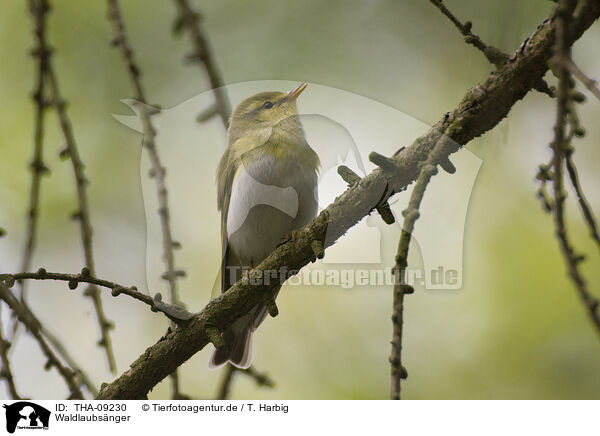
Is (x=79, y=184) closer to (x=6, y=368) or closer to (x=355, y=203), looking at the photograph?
(x=6, y=368)

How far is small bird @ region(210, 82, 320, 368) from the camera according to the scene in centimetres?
260

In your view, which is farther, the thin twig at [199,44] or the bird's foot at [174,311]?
the thin twig at [199,44]

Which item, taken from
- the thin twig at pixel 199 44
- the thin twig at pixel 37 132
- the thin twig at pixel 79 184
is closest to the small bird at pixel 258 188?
the thin twig at pixel 199 44

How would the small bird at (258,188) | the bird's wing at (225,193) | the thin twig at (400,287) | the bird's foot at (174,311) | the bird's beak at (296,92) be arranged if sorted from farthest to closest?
the bird's wing at (225,193) < the small bird at (258,188) < the bird's beak at (296,92) < the bird's foot at (174,311) < the thin twig at (400,287)

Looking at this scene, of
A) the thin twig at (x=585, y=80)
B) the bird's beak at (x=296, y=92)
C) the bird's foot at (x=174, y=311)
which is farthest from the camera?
the bird's beak at (x=296, y=92)

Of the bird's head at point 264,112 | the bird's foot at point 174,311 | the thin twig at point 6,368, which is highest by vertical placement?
the bird's head at point 264,112

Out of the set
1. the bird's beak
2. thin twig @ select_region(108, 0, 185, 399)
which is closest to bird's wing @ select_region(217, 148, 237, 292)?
the bird's beak

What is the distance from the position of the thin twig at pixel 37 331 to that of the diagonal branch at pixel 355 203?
0.14 m

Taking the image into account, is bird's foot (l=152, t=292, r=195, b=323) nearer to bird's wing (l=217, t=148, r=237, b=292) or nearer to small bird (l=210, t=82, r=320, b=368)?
small bird (l=210, t=82, r=320, b=368)

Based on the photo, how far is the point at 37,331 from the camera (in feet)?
6.16

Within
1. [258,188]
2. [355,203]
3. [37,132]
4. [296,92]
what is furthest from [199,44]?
[355,203]

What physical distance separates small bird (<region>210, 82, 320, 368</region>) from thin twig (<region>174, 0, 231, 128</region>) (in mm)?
369

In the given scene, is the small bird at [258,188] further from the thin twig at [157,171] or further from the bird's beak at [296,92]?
the thin twig at [157,171]

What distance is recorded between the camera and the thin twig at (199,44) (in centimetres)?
212
